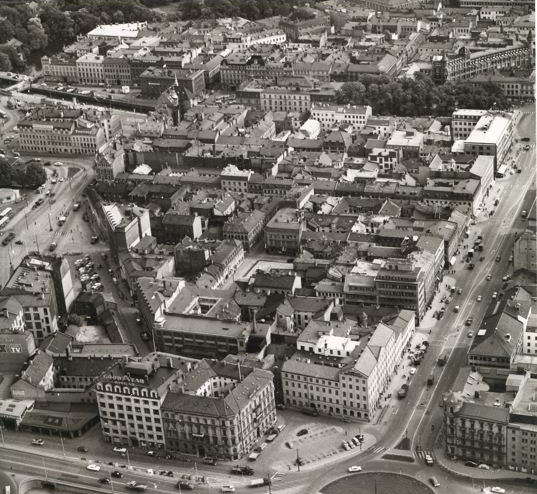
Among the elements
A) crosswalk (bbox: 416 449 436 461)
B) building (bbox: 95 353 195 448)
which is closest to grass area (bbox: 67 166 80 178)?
building (bbox: 95 353 195 448)

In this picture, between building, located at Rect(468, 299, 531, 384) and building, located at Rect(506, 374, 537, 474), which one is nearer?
building, located at Rect(506, 374, 537, 474)

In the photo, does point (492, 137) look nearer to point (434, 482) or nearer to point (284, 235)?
point (284, 235)

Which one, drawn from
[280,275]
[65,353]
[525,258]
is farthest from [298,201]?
[65,353]

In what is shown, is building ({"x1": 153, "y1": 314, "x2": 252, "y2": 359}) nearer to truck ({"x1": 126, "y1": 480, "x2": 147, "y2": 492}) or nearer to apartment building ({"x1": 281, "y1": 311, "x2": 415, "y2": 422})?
apartment building ({"x1": 281, "y1": 311, "x2": 415, "y2": 422})

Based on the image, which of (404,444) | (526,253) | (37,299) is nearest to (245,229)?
(37,299)

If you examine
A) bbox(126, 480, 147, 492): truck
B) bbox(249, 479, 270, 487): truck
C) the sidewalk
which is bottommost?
bbox(126, 480, 147, 492): truck

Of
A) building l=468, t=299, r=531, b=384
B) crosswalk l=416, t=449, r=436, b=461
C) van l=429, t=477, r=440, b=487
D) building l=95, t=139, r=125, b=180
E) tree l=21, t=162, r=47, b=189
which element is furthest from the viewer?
tree l=21, t=162, r=47, b=189

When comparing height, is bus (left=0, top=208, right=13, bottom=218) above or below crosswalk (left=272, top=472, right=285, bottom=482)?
below
